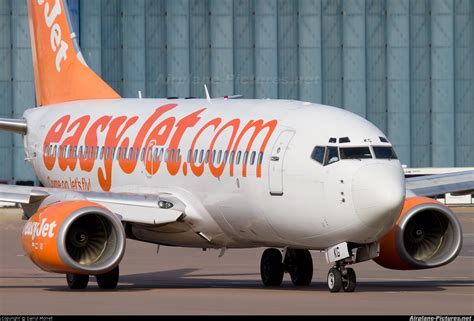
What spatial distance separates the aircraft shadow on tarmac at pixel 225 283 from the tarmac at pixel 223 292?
21 millimetres

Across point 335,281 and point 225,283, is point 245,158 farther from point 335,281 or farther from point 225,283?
point 225,283

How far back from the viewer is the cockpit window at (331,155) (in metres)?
26.7

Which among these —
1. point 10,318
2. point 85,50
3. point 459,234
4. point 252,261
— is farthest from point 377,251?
point 85,50

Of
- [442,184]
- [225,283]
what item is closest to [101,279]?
[225,283]

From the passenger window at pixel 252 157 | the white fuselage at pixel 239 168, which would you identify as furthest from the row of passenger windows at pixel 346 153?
the passenger window at pixel 252 157

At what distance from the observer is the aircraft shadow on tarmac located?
30109 millimetres

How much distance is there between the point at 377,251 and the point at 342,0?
60321 mm

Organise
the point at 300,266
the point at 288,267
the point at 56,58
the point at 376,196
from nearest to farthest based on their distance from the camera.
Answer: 1. the point at 376,196
2. the point at 300,266
3. the point at 288,267
4. the point at 56,58

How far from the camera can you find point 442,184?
3247 cm

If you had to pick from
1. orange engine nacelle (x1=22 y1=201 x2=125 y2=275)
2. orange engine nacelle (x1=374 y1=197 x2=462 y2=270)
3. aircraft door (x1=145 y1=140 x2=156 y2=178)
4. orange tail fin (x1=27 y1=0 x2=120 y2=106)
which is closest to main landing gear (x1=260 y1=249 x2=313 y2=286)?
orange engine nacelle (x1=374 y1=197 x2=462 y2=270)

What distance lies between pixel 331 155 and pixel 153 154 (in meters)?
6.86

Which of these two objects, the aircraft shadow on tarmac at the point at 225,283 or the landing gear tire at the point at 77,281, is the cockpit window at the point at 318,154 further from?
the landing gear tire at the point at 77,281

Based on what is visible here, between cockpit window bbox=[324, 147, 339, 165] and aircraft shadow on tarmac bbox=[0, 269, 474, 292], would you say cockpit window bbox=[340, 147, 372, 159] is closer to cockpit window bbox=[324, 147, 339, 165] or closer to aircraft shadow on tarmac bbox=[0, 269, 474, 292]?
cockpit window bbox=[324, 147, 339, 165]

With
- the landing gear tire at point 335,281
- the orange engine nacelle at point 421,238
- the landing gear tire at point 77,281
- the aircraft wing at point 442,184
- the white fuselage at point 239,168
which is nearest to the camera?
the white fuselage at point 239,168
